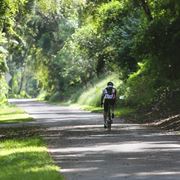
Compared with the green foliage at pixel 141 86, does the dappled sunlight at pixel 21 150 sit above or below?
below

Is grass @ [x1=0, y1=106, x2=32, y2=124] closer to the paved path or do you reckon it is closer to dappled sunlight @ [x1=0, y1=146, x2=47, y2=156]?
the paved path

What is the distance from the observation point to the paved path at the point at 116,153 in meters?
12.8

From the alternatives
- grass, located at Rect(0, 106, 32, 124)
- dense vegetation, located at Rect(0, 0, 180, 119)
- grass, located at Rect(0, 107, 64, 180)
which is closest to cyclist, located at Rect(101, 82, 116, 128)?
grass, located at Rect(0, 107, 64, 180)

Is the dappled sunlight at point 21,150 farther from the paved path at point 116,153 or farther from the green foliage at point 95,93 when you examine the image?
the green foliage at point 95,93

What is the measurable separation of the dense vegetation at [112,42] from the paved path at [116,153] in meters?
6.51

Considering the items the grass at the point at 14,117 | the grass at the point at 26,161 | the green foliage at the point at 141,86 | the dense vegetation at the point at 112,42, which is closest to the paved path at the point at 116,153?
the grass at the point at 26,161

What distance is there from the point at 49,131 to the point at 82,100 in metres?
33.1

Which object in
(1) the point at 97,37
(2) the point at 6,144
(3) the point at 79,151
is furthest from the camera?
(1) the point at 97,37

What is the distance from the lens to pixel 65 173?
516 inches

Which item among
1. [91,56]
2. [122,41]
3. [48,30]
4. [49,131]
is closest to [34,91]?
[48,30]

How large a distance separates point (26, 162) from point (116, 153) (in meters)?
2.79

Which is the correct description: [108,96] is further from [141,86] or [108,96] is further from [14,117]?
[141,86]

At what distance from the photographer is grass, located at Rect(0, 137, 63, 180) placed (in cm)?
1256

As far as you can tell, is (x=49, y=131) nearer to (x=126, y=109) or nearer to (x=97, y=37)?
(x=126, y=109)
